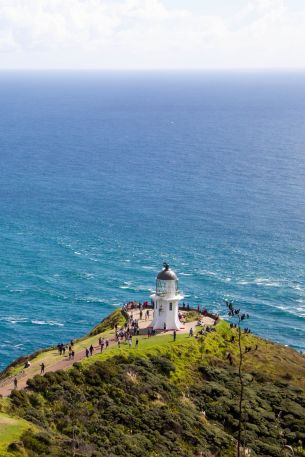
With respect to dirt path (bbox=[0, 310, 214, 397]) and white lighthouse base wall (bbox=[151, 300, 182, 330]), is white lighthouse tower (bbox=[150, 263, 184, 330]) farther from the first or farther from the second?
dirt path (bbox=[0, 310, 214, 397])

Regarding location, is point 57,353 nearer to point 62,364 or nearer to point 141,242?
point 62,364

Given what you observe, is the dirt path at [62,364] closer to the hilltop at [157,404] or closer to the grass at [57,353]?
the grass at [57,353]

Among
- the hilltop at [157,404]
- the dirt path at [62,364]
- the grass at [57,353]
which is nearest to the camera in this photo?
the hilltop at [157,404]

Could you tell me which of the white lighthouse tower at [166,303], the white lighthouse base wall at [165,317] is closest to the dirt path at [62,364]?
the white lighthouse base wall at [165,317]

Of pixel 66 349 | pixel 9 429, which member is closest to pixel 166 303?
pixel 66 349

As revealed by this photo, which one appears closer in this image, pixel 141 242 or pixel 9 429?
pixel 9 429
